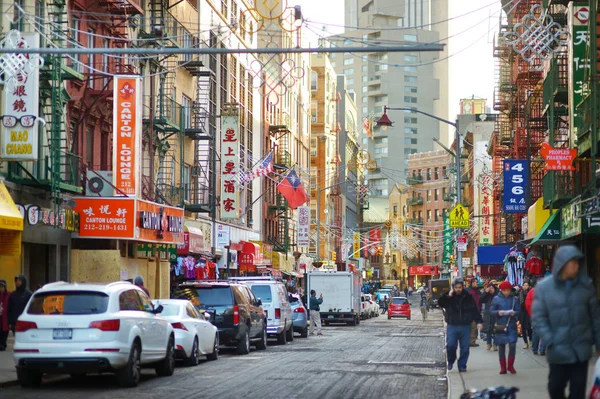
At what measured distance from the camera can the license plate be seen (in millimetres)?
17562

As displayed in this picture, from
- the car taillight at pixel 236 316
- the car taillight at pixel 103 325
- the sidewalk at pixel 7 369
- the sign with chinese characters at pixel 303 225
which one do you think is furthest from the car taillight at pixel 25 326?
the sign with chinese characters at pixel 303 225

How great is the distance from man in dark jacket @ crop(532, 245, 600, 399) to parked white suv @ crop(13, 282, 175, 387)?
358 inches

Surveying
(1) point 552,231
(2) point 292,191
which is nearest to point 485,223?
(2) point 292,191

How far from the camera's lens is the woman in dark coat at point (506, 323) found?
19.8m

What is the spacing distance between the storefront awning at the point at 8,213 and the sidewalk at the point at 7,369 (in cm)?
285

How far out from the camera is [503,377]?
62.6ft

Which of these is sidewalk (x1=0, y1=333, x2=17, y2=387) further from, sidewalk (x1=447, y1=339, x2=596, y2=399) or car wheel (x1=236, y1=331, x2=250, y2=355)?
sidewalk (x1=447, y1=339, x2=596, y2=399)

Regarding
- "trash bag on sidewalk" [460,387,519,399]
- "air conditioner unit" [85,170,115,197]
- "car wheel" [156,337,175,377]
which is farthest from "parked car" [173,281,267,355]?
"trash bag on sidewalk" [460,387,519,399]

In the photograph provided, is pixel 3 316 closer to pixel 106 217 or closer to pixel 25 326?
pixel 25 326

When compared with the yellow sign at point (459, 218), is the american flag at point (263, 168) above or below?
above

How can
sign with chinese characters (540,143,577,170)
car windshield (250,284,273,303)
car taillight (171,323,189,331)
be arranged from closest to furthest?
car taillight (171,323,189,331)
sign with chinese characters (540,143,577,170)
car windshield (250,284,273,303)

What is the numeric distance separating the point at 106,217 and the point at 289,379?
15.1 meters

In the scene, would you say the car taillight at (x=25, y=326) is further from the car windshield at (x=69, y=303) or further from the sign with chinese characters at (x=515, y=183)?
the sign with chinese characters at (x=515, y=183)

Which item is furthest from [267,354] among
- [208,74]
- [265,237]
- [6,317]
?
[265,237]
